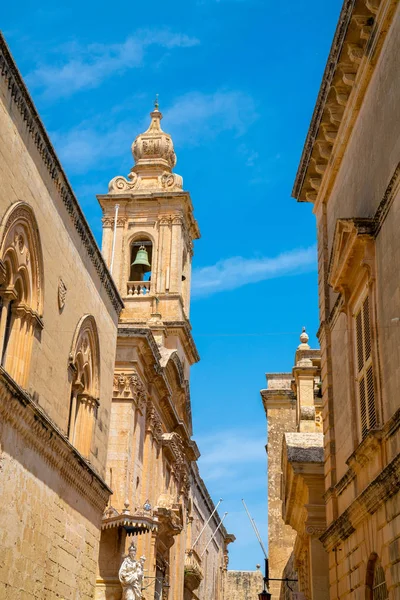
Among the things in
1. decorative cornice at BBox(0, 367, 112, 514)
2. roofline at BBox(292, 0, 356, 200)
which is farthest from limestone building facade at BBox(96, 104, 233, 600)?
roofline at BBox(292, 0, 356, 200)

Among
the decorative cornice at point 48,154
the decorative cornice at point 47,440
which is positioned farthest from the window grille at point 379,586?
the decorative cornice at point 48,154

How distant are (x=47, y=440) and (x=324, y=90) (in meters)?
7.62

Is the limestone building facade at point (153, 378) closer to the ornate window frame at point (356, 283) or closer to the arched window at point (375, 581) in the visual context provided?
the ornate window frame at point (356, 283)

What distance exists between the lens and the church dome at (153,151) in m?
36.9

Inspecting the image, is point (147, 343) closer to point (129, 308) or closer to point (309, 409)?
point (309, 409)

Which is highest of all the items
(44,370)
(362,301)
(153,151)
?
(153,151)

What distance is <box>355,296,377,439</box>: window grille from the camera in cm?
1206

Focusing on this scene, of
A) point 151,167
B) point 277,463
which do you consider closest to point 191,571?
point 277,463

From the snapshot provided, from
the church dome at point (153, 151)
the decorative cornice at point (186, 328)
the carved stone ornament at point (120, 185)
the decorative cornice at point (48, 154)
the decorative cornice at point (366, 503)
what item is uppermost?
the church dome at point (153, 151)

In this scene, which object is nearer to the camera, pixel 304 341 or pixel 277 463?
pixel 304 341

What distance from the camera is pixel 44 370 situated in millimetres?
13102

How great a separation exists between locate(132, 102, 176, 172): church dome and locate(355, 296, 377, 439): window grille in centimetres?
2495

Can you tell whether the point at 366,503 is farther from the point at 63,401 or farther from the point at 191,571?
the point at 191,571

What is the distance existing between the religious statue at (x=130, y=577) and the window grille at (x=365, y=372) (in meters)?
10.1
